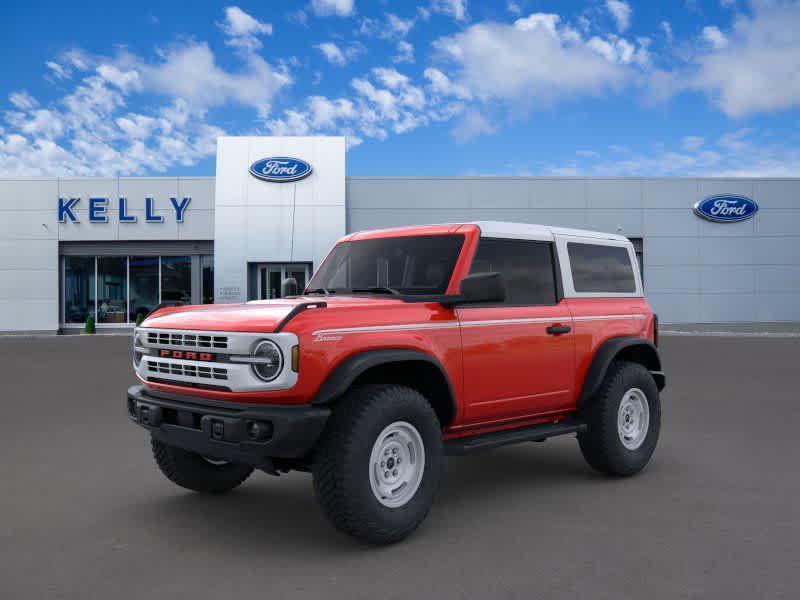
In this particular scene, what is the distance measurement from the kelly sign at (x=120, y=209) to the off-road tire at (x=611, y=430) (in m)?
27.0

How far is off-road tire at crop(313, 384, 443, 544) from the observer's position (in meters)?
4.16

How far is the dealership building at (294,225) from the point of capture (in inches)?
1172

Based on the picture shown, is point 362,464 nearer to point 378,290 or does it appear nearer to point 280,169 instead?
point 378,290

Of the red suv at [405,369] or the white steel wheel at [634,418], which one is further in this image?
the white steel wheel at [634,418]

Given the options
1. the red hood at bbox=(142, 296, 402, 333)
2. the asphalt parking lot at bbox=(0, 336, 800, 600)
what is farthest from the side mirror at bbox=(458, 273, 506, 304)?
the asphalt parking lot at bbox=(0, 336, 800, 600)

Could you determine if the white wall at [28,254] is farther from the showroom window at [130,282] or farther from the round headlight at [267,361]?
the round headlight at [267,361]

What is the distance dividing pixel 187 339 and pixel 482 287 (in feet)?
6.11

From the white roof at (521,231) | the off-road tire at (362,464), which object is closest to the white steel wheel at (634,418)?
the white roof at (521,231)

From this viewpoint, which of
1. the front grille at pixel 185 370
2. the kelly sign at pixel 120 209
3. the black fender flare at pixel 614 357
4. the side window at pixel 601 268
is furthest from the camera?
the kelly sign at pixel 120 209

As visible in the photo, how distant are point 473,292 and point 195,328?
1.73 metres

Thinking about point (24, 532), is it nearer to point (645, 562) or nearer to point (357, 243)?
point (357, 243)

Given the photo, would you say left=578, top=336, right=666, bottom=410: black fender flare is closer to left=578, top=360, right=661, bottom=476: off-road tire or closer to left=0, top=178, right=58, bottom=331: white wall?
left=578, top=360, right=661, bottom=476: off-road tire

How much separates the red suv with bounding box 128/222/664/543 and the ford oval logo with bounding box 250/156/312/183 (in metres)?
24.2

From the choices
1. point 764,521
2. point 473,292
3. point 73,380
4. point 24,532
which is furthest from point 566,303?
point 73,380
